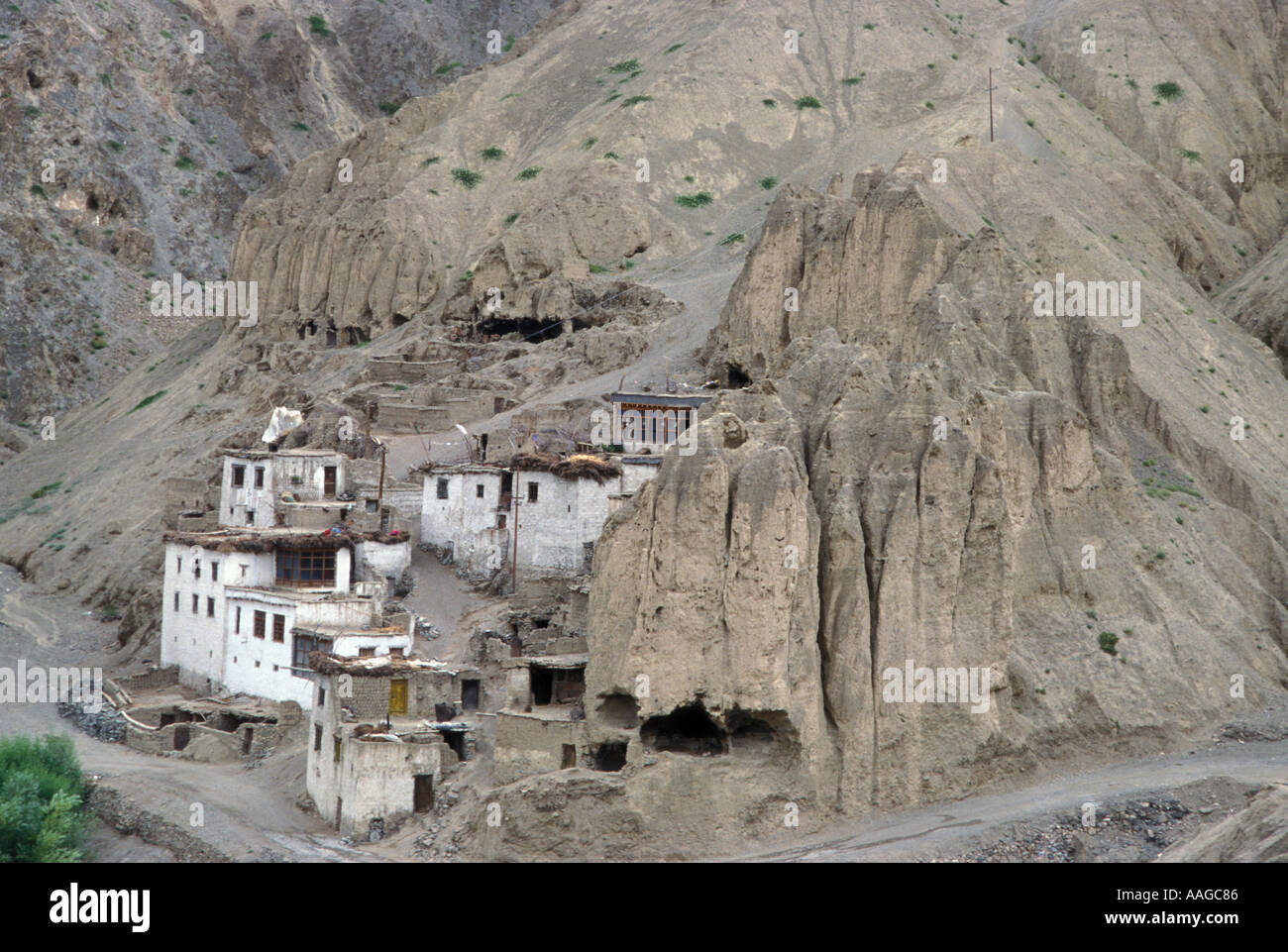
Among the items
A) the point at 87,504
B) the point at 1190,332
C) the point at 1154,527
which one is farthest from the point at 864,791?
the point at 87,504

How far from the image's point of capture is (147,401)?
10481 centimetres

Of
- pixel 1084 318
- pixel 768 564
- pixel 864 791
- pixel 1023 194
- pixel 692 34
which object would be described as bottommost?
pixel 864 791

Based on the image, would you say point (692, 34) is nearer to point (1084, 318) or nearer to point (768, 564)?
point (1084, 318)

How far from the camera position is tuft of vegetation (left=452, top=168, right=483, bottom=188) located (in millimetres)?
108500

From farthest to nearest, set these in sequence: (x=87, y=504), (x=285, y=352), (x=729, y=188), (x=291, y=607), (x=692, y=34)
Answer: (x=692, y=34) → (x=729, y=188) → (x=285, y=352) → (x=87, y=504) → (x=291, y=607)

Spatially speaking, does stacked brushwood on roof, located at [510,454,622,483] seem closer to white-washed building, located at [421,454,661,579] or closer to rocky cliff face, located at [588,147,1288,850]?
white-washed building, located at [421,454,661,579]

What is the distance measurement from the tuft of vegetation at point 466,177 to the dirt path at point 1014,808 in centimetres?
6708

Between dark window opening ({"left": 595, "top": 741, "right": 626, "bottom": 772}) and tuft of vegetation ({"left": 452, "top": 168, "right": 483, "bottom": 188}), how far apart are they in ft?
222

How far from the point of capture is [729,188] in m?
107

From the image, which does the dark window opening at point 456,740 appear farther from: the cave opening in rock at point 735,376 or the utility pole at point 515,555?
the cave opening in rock at point 735,376

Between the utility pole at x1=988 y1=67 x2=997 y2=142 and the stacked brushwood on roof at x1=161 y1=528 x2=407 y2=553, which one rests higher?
the utility pole at x1=988 y1=67 x2=997 y2=142

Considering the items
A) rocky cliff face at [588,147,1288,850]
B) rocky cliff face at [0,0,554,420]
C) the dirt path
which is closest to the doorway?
rocky cliff face at [588,147,1288,850]

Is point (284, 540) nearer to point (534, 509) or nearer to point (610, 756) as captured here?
point (534, 509)

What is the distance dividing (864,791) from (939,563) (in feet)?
19.6
